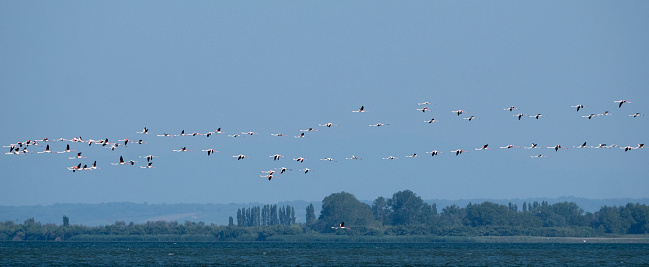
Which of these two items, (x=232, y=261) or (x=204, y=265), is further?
(x=232, y=261)

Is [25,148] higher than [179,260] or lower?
higher

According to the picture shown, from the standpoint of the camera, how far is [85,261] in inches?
5541

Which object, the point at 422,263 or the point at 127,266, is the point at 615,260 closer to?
the point at 422,263

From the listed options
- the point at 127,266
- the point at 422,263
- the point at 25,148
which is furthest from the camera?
the point at 422,263

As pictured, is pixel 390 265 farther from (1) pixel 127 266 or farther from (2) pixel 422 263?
(1) pixel 127 266

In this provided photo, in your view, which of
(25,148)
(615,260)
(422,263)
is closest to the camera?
(25,148)

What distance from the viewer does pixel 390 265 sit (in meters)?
130

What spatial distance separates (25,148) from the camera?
102 m

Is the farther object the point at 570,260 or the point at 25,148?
the point at 570,260

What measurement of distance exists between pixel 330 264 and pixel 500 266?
2329 cm

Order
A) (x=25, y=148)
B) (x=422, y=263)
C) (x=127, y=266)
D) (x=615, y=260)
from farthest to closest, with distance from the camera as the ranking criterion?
(x=615, y=260)
(x=422, y=263)
(x=127, y=266)
(x=25, y=148)

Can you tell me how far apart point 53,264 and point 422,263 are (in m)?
51.4

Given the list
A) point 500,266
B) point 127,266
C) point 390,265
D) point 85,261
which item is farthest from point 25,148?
point 500,266

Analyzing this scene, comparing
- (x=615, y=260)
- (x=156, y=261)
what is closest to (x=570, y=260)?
(x=615, y=260)
